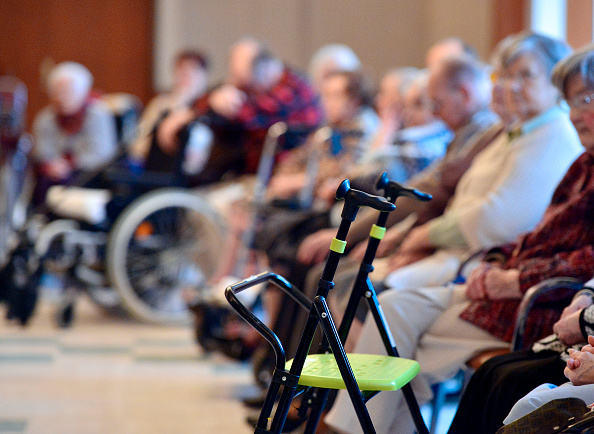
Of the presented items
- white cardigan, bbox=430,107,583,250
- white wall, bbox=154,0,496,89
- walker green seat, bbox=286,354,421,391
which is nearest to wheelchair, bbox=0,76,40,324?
white wall, bbox=154,0,496,89

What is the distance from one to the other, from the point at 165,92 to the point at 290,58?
129 centimetres

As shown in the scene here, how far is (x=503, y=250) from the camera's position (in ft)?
6.49

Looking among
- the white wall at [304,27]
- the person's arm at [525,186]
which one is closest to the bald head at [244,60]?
the white wall at [304,27]

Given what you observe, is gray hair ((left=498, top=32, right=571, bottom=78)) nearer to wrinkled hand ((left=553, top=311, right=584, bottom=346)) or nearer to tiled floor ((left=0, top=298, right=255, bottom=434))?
wrinkled hand ((left=553, top=311, right=584, bottom=346))

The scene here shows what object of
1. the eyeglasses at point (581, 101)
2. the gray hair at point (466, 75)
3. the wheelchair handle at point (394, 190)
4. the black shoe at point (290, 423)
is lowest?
the black shoe at point (290, 423)

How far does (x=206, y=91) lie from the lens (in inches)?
200

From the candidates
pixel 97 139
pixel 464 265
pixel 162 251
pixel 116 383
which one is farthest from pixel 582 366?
pixel 97 139

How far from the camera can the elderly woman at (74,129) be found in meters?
5.24

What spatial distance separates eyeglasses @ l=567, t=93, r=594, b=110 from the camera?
1656 millimetres

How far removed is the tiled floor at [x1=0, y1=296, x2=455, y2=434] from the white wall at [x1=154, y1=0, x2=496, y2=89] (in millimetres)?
3095

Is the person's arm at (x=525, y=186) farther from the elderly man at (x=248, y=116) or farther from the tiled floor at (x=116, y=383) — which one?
the elderly man at (x=248, y=116)

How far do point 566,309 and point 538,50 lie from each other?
0.87m

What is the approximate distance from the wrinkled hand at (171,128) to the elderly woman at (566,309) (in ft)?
9.46

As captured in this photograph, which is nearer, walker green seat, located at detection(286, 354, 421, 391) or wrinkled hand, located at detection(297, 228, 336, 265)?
walker green seat, located at detection(286, 354, 421, 391)
